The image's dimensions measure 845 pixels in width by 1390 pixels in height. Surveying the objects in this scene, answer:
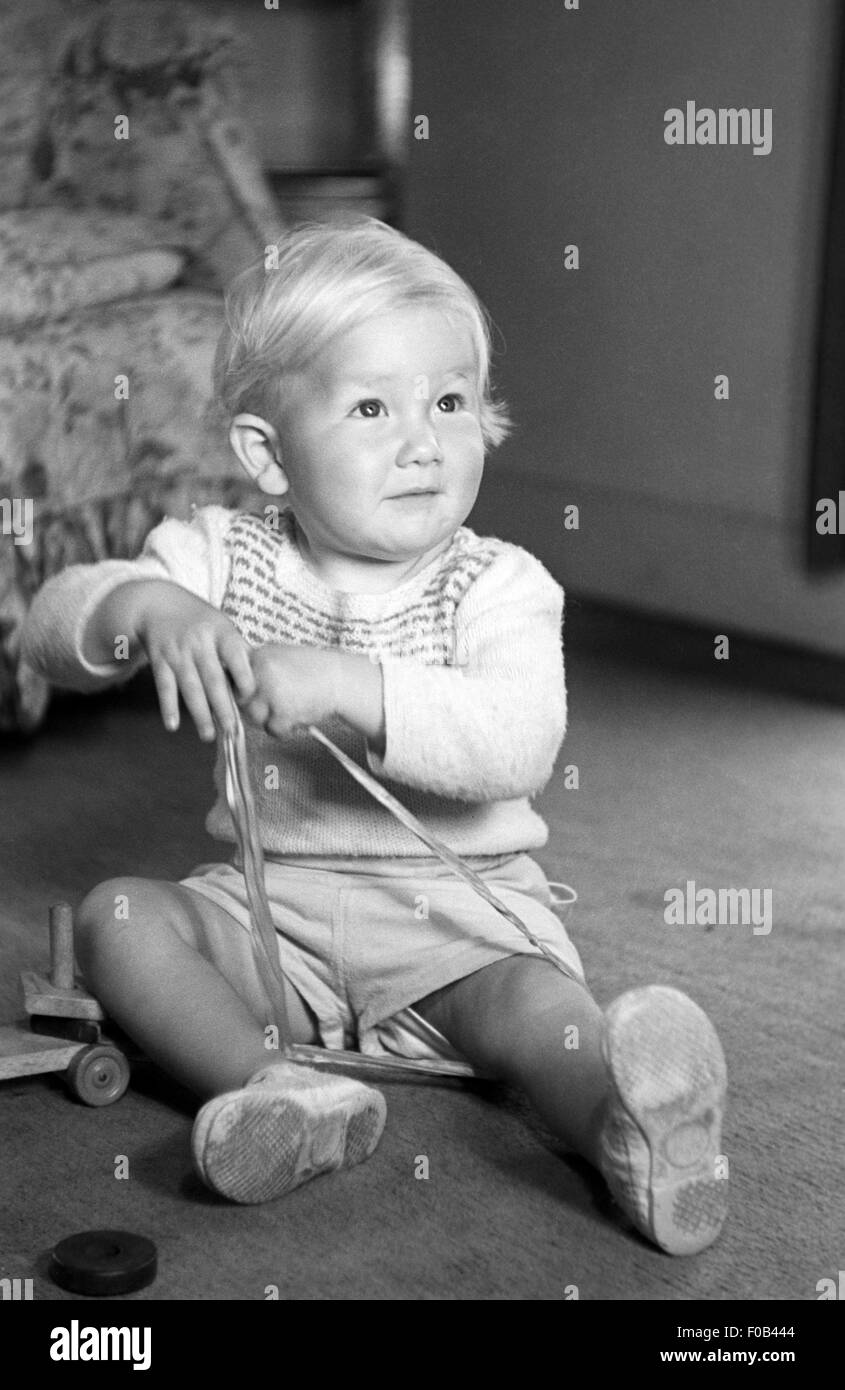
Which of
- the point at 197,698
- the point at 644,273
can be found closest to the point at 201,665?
the point at 197,698

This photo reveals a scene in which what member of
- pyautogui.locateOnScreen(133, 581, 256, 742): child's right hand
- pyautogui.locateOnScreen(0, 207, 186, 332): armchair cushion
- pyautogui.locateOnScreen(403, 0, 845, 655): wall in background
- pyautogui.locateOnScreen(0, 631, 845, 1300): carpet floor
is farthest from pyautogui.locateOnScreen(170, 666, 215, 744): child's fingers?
pyautogui.locateOnScreen(403, 0, 845, 655): wall in background

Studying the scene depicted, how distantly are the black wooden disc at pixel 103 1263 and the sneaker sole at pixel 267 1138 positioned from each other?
5cm

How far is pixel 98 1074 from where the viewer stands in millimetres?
1009

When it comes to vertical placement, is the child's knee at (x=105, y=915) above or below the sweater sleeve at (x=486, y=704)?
below

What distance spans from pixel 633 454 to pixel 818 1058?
1429 millimetres

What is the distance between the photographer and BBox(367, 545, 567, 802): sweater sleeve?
960 millimetres

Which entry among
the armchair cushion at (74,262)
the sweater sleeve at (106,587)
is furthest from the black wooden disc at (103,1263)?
the armchair cushion at (74,262)

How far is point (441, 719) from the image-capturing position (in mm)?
962

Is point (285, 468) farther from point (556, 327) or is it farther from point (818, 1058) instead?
point (556, 327)

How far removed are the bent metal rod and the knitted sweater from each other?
2 centimetres

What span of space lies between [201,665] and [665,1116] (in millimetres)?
322

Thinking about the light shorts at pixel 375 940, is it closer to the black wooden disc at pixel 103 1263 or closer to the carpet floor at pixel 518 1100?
the carpet floor at pixel 518 1100

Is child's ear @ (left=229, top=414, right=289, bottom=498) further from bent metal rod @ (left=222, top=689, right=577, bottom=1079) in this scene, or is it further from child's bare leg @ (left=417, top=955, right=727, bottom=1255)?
child's bare leg @ (left=417, top=955, right=727, bottom=1255)

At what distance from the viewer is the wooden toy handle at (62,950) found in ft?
3.42
